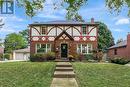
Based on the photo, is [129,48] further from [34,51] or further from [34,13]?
[34,13]

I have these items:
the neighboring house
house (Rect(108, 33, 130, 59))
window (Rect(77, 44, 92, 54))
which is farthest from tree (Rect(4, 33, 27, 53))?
window (Rect(77, 44, 92, 54))

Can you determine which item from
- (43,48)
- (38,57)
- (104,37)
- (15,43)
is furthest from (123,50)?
(15,43)

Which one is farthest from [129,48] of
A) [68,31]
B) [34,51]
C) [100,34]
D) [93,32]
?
[100,34]

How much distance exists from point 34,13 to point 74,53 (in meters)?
35.2

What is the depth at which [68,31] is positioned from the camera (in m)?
47.8

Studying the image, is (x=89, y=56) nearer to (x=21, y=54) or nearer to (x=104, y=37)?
(x=21, y=54)

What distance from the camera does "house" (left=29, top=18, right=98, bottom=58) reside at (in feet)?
154

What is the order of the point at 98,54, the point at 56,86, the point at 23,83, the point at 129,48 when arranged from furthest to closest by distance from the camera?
the point at 129,48 < the point at 98,54 < the point at 23,83 < the point at 56,86

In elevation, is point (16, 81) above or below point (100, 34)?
below

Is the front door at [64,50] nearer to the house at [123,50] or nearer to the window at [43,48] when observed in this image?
the window at [43,48]

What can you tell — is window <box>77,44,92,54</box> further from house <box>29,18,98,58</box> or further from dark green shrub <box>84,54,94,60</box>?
dark green shrub <box>84,54,94,60</box>

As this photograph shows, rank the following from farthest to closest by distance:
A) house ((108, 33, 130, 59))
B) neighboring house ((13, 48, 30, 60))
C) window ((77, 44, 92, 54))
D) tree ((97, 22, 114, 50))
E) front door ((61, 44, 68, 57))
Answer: tree ((97, 22, 114, 50)) < neighboring house ((13, 48, 30, 60)) < house ((108, 33, 130, 59)) < window ((77, 44, 92, 54)) < front door ((61, 44, 68, 57))

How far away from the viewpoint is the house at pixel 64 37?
47062 millimetres

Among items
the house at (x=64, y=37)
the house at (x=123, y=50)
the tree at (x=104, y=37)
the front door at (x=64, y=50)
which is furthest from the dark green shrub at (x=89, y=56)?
the tree at (x=104, y=37)
